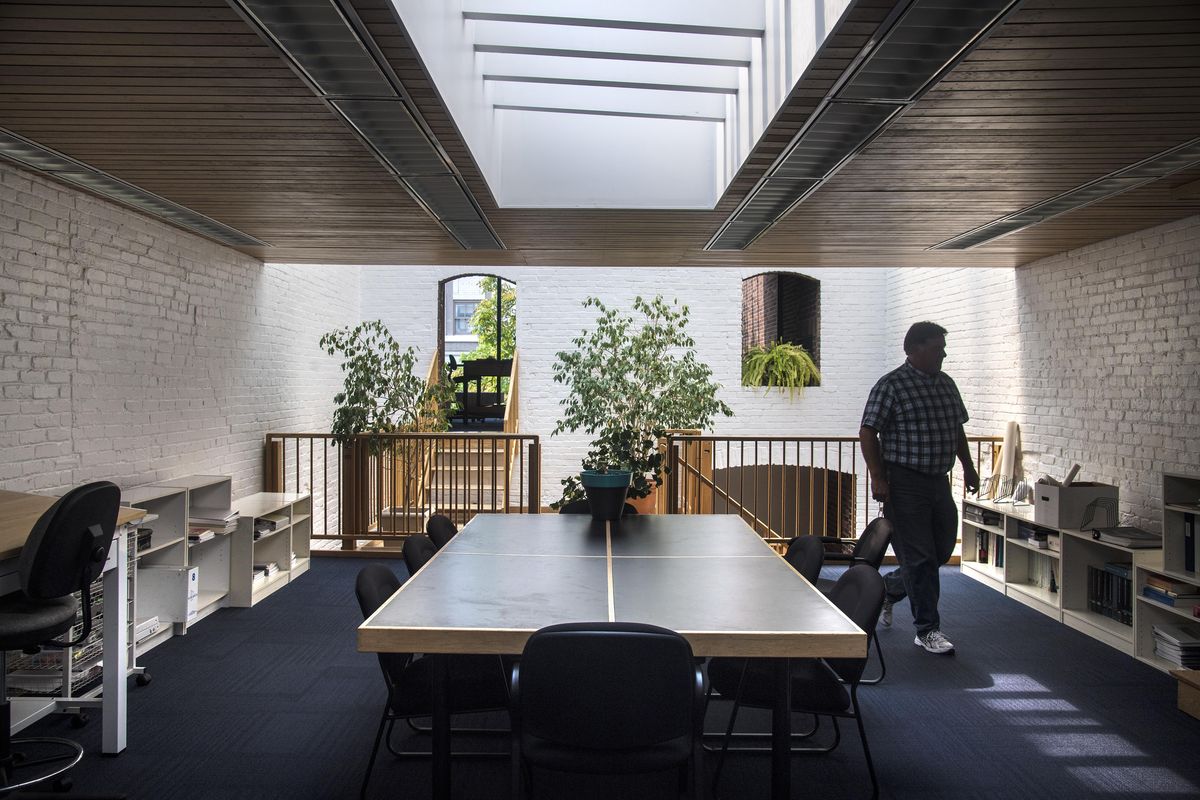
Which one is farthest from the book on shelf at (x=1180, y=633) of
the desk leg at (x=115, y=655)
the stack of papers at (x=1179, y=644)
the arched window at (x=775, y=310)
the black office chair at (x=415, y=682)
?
the arched window at (x=775, y=310)

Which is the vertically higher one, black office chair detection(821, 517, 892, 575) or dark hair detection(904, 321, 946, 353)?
dark hair detection(904, 321, 946, 353)

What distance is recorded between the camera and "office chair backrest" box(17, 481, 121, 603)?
281 centimetres

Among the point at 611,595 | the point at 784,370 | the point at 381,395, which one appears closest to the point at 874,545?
the point at 611,595

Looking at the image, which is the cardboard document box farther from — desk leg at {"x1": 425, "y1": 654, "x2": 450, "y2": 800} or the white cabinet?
desk leg at {"x1": 425, "y1": 654, "x2": 450, "y2": 800}

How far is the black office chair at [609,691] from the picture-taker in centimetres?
209

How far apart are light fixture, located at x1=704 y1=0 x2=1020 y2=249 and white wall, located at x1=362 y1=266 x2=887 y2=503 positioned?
5591mm

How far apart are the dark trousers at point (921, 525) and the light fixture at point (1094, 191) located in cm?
164

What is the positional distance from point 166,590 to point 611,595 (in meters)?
3.33

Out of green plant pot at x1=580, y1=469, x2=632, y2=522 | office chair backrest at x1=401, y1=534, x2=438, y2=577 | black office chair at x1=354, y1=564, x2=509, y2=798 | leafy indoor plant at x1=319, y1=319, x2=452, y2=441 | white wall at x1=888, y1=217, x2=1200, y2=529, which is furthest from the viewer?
leafy indoor plant at x1=319, y1=319, x2=452, y2=441

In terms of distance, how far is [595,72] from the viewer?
12.8ft

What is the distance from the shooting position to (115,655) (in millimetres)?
3270

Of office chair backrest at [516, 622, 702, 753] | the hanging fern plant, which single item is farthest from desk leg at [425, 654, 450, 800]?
the hanging fern plant

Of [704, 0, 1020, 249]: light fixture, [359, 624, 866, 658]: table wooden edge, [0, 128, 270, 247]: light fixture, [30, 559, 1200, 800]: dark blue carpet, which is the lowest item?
[30, 559, 1200, 800]: dark blue carpet

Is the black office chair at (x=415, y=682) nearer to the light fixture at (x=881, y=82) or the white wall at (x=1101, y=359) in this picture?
the light fixture at (x=881, y=82)
